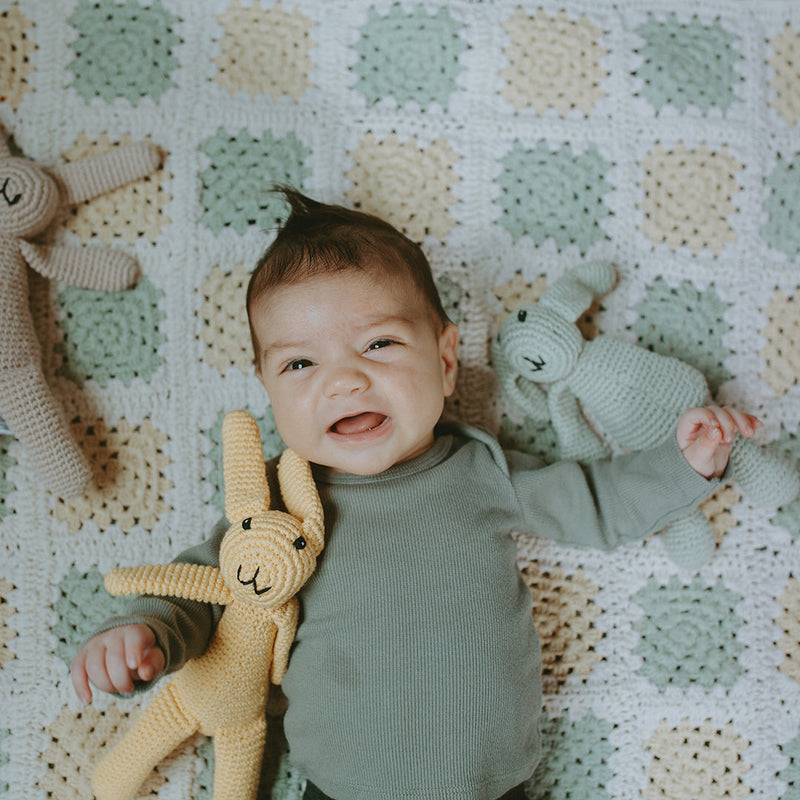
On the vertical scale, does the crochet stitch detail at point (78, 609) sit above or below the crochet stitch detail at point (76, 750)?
above

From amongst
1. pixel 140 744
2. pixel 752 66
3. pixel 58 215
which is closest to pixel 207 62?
pixel 58 215

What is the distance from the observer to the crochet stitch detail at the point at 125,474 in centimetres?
109

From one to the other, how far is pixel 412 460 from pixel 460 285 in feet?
1.02

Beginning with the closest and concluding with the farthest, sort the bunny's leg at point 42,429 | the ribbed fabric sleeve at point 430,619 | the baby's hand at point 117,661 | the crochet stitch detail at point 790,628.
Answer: the baby's hand at point 117,661 < the ribbed fabric sleeve at point 430,619 < the bunny's leg at point 42,429 < the crochet stitch detail at point 790,628

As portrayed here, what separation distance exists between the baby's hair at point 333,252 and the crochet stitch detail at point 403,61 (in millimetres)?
267

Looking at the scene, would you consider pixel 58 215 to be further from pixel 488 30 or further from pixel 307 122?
pixel 488 30

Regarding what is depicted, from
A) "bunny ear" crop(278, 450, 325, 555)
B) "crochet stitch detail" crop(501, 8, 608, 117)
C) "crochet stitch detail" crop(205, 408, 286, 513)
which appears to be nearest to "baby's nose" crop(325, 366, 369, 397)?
"bunny ear" crop(278, 450, 325, 555)

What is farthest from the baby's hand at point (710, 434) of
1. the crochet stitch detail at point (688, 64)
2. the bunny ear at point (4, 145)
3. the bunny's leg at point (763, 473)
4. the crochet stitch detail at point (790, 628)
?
the bunny ear at point (4, 145)

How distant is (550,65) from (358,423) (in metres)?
0.69

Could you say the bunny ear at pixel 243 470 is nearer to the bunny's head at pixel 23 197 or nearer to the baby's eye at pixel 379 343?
the baby's eye at pixel 379 343

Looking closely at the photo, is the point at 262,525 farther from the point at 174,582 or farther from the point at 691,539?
the point at 691,539

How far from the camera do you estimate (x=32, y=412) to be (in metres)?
1.02

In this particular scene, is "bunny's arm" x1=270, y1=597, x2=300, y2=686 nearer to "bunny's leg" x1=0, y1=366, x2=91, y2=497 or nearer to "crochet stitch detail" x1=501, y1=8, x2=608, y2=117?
"bunny's leg" x1=0, y1=366, x2=91, y2=497

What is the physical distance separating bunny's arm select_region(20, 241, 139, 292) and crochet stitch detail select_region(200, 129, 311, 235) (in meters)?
0.14
